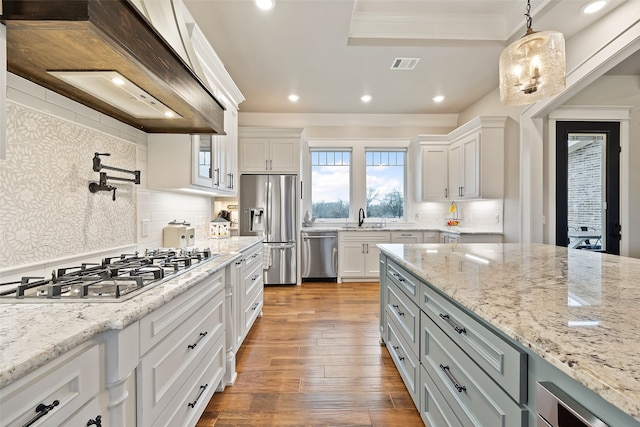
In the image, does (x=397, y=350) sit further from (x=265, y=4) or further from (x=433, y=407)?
(x=265, y=4)

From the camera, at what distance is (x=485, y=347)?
0.97 m

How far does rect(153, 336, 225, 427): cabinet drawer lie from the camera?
49.1 inches

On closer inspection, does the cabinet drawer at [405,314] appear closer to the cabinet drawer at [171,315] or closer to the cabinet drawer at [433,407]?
the cabinet drawer at [433,407]

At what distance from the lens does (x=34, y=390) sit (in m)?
0.65

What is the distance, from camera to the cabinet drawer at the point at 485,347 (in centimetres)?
81

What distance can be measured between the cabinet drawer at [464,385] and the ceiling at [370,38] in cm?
257

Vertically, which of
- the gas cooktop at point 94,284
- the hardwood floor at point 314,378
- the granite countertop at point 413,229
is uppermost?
the granite countertop at point 413,229

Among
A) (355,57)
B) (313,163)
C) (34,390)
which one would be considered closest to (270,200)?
(313,163)

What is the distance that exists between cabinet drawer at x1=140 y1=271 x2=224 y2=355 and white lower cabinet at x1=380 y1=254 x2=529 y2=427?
1.15m

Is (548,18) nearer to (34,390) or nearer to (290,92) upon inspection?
(290,92)

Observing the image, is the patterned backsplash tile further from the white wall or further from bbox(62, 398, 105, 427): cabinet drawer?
the white wall

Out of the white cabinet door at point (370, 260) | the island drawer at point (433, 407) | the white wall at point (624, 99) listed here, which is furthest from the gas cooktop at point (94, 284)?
the white wall at point (624, 99)

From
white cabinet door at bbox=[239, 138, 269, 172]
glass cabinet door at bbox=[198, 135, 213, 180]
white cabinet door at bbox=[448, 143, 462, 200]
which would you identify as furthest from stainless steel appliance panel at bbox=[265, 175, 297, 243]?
white cabinet door at bbox=[448, 143, 462, 200]

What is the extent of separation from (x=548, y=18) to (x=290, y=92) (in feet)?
9.71
